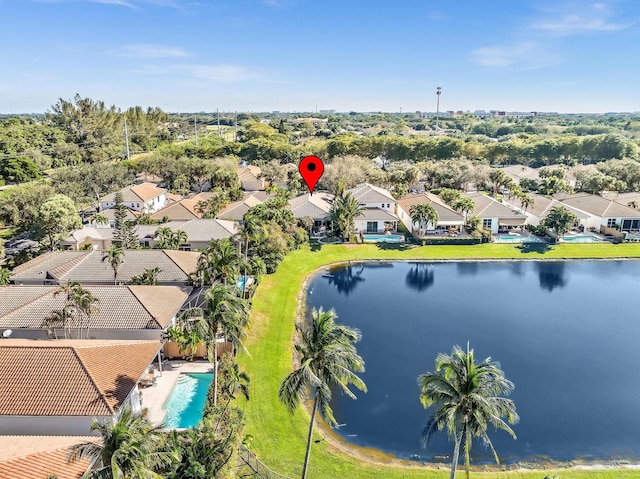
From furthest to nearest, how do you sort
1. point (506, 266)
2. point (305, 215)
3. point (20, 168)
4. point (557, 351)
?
point (20, 168) < point (305, 215) < point (506, 266) < point (557, 351)

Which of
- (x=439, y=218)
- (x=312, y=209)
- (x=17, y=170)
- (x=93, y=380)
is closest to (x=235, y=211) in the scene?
(x=312, y=209)

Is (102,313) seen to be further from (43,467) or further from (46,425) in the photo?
(43,467)

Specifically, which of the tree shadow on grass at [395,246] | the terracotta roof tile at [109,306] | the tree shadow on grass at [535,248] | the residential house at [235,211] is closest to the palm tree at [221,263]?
the terracotta roof tile at [109,306]

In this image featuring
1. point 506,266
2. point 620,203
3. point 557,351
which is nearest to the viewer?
point 557,351

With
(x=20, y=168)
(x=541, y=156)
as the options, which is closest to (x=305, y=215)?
(x=20, y=168)

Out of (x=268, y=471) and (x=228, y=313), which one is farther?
(x=228, y=313)

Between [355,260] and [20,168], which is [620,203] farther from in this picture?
[20,168]
